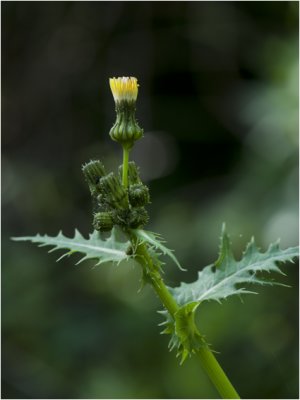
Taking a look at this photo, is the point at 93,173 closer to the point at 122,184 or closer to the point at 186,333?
the point at 122,184

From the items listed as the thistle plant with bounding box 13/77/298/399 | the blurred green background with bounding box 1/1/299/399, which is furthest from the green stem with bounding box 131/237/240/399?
the blurred green background with bounding box 1/1/299/399

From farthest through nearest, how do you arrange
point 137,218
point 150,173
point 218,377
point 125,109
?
point 150,173 < point 125,109 < point 137,218 < point 218,377

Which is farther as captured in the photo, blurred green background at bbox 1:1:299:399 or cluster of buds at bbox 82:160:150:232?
blurred green background at bbox 1:1:299:399

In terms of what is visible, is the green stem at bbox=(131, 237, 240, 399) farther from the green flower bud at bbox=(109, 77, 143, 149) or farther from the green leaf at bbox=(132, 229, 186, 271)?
the green flower bud at bbox=(109, 77, 143, 149)

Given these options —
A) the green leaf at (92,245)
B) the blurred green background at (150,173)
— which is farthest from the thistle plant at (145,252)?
the blurred green background at (150,173)

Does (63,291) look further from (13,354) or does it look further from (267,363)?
(267,363)

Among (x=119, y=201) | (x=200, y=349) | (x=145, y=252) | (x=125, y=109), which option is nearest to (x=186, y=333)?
(x=200, y=349)

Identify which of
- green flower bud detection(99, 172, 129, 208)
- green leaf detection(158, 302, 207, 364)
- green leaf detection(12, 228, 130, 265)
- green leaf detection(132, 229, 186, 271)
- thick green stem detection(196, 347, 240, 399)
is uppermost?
green flower bud detection(99, 172, 129, 208)
